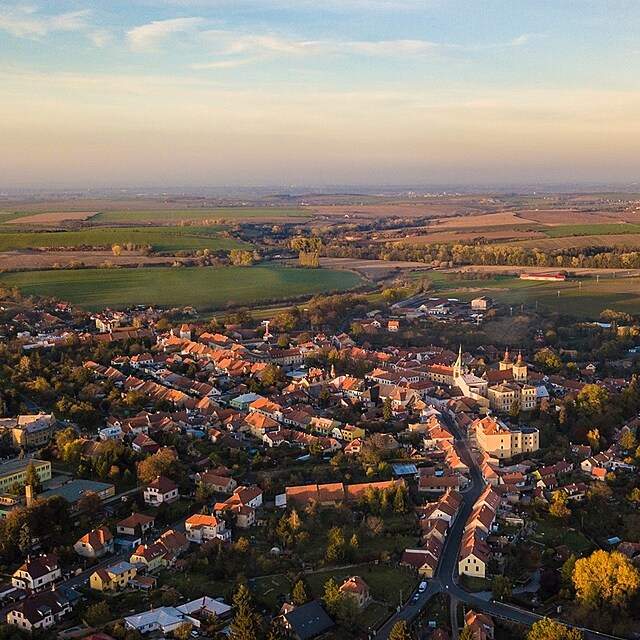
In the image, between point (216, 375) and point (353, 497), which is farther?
point (216, 375)

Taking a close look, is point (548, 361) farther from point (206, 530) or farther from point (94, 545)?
point (94, 545)

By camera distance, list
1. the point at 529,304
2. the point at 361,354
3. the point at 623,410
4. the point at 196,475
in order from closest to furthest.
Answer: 1. the point at 196,475
2. the point at 623,410
3. the point at 361,354
4. the point at 529,304

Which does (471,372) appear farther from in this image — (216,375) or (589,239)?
(589,239)

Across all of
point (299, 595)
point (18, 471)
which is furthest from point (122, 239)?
point (299, 595)

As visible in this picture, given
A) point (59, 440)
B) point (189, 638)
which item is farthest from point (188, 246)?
point (189, 638)

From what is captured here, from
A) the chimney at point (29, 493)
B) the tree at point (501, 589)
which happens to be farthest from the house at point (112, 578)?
the tree at point (501, 589)

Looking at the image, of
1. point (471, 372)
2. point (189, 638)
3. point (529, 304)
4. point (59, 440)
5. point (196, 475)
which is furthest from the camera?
point (529, 304)

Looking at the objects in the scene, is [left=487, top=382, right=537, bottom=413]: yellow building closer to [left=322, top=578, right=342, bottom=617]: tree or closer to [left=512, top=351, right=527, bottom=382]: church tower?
[left=512, top=351, right=527, bottom=382]: church tower
